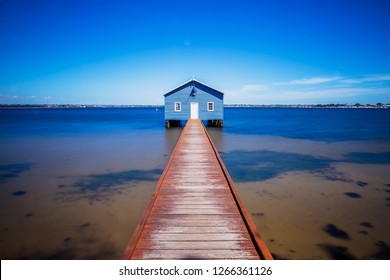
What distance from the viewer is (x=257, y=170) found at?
10891mm

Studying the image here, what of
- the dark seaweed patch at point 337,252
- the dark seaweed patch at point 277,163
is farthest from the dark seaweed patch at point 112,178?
the dark seaweed patch at point 337,252

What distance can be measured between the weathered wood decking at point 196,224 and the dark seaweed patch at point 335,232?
2572 mm

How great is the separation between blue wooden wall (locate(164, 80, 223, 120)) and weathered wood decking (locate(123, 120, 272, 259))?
19786 millimetres

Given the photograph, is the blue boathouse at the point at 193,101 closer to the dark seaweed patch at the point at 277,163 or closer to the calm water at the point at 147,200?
the dark seaweed patch at the point at 277,163

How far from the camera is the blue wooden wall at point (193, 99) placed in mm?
25203

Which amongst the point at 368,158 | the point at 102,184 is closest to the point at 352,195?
the point at 368,158

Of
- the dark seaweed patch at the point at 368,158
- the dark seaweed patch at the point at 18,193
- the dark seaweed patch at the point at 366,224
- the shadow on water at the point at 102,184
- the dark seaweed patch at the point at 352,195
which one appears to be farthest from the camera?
the dark seaweed patch at the point at 368,158

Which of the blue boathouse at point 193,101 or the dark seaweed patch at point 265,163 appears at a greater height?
the blue boathouse at point 193,101

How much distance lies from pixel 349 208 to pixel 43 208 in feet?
29.5

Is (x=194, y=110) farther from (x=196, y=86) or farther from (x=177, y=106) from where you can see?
(x=196, y=86)

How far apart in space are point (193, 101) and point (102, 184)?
17930mm

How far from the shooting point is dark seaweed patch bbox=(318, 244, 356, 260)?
4.63 meters
